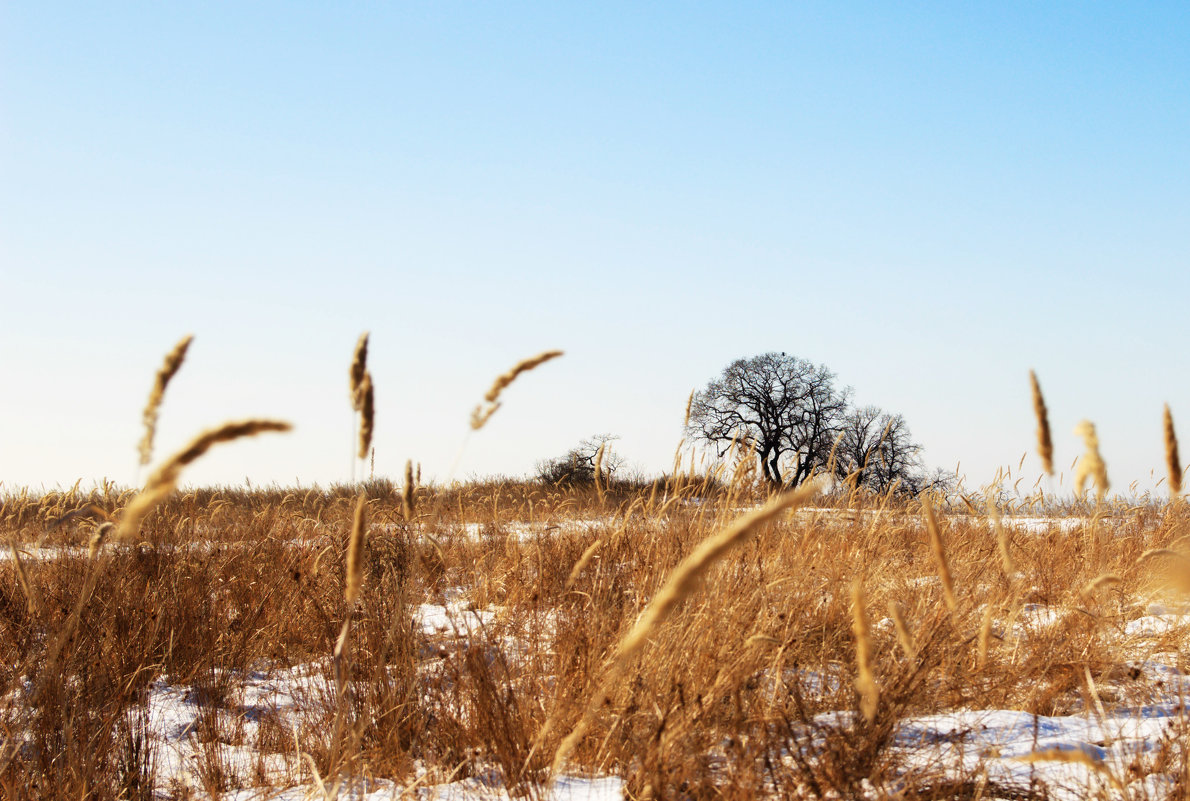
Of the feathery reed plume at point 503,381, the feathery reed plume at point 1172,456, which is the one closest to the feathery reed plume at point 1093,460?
the feathery reed plume at point 1172,456

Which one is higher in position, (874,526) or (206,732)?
(874,526)

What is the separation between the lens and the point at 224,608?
4.39m

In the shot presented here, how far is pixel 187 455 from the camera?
2.99ft

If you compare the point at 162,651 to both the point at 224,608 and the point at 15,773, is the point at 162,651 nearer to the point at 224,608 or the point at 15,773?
the point at 224,608

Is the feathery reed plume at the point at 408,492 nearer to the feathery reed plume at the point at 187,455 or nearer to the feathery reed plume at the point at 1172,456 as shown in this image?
the feathery reed plume at the point at 187,455

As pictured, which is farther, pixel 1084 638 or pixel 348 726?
pixel 1084 638

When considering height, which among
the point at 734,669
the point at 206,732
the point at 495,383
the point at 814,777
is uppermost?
the point at 495,383

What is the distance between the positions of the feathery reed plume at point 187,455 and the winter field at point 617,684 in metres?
0.30

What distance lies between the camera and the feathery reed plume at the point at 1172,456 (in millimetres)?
1442

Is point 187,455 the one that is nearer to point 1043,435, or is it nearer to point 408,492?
point 408,492

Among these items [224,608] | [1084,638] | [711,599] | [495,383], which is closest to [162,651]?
[224,608]

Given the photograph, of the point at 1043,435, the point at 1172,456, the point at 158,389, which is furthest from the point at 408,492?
the point at 1172,456

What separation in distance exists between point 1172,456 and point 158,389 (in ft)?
6.12

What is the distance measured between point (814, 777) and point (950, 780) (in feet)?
1.27
